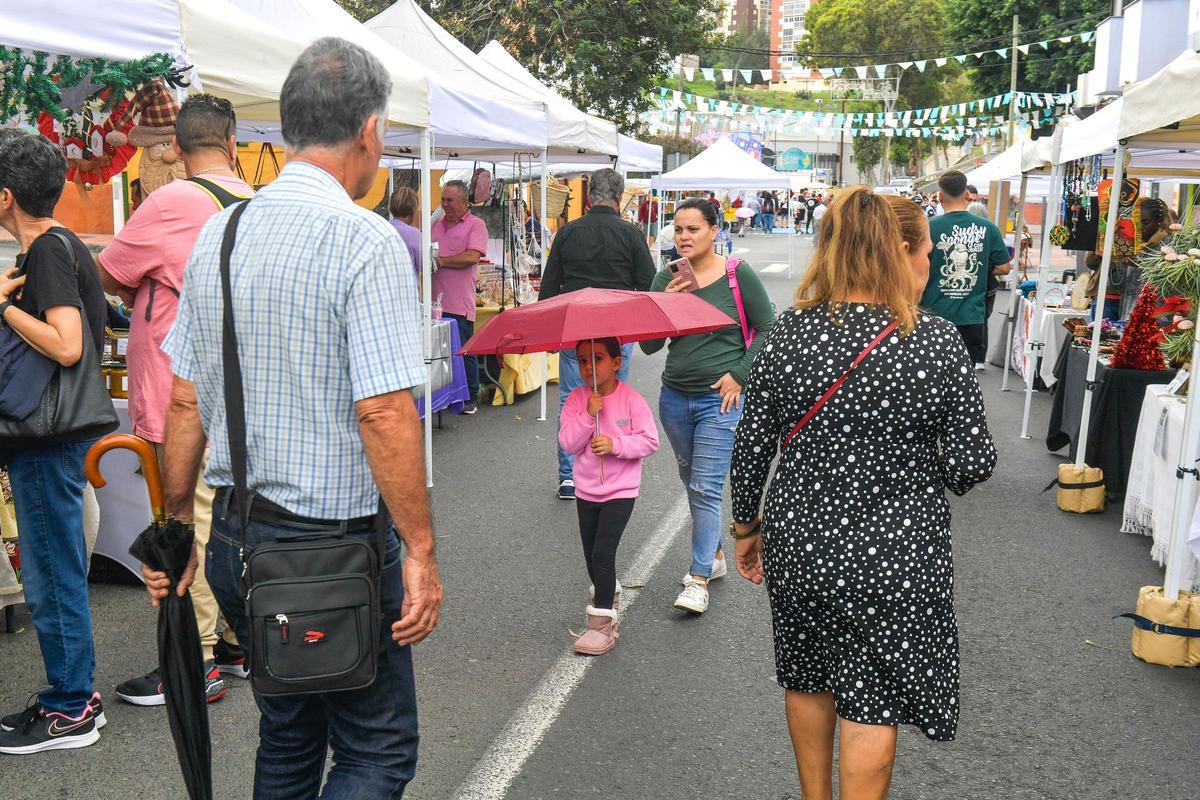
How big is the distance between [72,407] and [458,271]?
20.8 feet

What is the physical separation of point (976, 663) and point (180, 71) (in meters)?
3.95

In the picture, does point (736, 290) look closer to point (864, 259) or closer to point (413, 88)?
point (864, 259)

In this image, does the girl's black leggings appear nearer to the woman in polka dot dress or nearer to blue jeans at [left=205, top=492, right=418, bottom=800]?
the woman in polka dot dress

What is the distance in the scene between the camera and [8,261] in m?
6.37

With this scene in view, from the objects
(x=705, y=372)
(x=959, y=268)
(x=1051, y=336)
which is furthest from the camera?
(x=1051, y=336)

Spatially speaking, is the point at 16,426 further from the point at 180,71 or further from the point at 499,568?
the point at 499,568

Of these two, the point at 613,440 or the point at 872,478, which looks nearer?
the point at 872,478

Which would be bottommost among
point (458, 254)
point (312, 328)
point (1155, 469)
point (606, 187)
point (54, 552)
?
point (1155, 469)

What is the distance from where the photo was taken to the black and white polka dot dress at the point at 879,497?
2.79m

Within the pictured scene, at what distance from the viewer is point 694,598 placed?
514cm

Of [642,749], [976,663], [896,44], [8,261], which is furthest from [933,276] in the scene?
[896,44]

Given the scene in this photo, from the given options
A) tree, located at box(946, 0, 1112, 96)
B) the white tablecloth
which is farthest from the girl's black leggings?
tree, located at box(946, 0, 1112, 96)

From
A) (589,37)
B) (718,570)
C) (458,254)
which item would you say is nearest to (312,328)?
(718,570)

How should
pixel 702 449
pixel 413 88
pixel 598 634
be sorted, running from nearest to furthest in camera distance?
pixel 598 634, pixel 702 449, pixel 413 88
